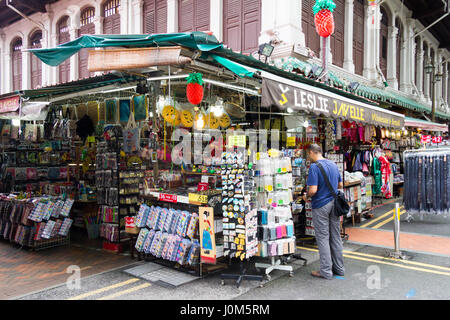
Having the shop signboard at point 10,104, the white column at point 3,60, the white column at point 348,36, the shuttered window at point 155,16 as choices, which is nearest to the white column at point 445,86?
the white column at point 348,36

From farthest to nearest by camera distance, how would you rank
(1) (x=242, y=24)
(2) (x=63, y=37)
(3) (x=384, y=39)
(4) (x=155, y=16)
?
(3) (x=384, y=39) < (2) (x=63, y=37) < (4) (x=155, y=16) < (1) (x=242, y=24)

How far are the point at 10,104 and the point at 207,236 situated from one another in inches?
216

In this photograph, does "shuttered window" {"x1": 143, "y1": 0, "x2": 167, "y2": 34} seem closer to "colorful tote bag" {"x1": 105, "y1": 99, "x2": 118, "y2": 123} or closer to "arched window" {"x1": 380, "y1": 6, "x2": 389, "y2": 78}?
"colorful tote bag" {"x1": 105, "y1": 99, "x2": 118, "y2": 123}

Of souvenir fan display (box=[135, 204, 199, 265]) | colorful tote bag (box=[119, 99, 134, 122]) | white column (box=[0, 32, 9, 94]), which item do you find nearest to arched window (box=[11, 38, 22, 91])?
white column (box=[0, 32, 9, 94])

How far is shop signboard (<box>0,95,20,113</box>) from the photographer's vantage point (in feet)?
22.8

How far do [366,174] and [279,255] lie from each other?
699cm

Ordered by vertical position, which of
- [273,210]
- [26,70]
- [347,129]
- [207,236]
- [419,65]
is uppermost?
[419,65]

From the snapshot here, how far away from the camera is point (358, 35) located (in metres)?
15.2

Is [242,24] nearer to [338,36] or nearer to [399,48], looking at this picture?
[338,36]

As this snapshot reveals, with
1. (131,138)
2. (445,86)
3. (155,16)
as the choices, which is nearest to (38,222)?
(131,138)

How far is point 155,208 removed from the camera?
231 inches

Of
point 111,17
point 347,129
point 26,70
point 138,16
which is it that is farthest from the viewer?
point 26,70

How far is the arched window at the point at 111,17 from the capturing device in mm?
15734

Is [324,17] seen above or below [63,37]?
below
